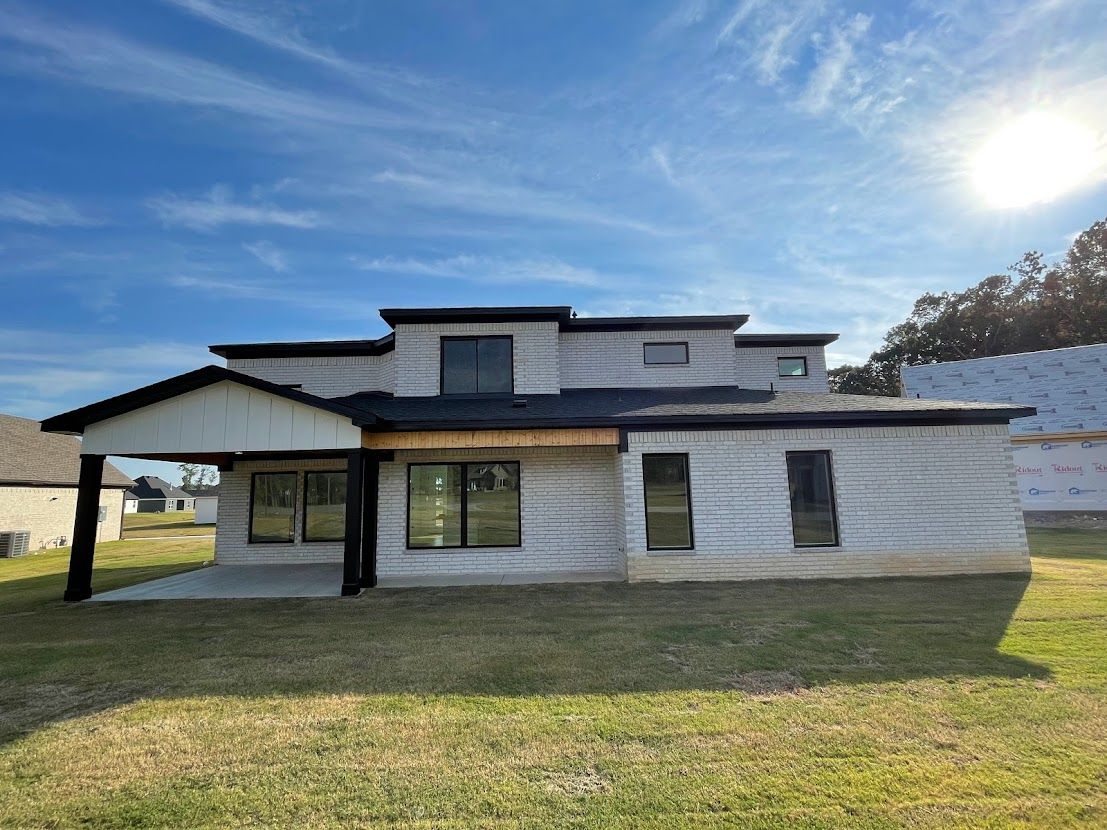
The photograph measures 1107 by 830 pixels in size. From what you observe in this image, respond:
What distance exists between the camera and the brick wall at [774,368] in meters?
14.7

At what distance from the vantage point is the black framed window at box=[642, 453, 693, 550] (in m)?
9.39

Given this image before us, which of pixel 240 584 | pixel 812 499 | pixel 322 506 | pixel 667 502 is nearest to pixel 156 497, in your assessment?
pixel 322 506

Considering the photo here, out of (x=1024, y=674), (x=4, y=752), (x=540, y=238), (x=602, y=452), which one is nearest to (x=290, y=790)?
(x=4, y=752)

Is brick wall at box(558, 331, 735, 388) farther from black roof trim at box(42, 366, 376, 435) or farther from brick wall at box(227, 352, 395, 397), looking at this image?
black roof trim at box(42, 366, 376, 435)

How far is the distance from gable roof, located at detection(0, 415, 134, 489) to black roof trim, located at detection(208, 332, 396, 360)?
10.2 meters

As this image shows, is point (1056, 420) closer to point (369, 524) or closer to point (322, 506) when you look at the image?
point (369, 524)

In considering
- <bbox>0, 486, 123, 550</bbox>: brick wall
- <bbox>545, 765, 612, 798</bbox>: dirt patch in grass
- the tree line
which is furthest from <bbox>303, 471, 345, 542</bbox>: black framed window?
the tree line

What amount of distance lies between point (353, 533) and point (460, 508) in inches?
95.8

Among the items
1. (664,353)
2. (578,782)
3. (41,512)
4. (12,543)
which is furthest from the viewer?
(41,512)

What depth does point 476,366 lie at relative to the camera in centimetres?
1195

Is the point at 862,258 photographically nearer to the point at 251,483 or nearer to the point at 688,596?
the point at 688,596

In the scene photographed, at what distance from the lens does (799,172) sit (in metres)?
10.8

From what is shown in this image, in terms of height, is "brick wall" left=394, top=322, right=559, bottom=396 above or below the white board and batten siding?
above

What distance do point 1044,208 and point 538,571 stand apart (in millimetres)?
17996
